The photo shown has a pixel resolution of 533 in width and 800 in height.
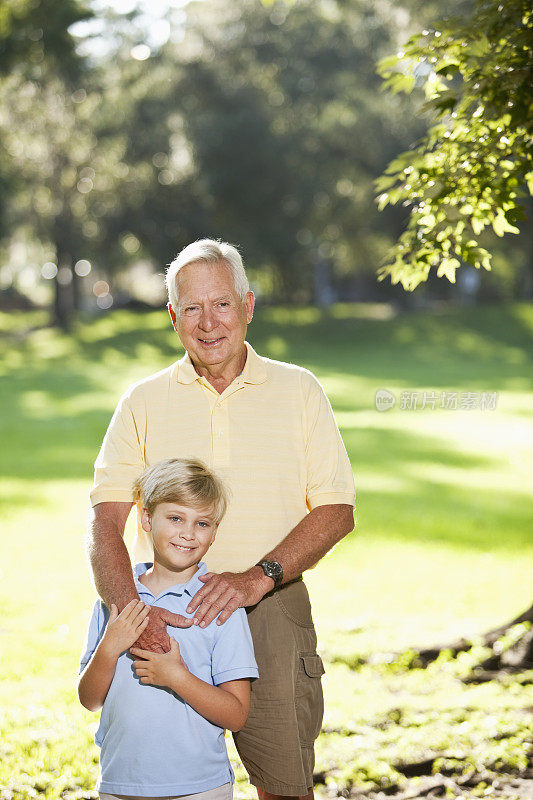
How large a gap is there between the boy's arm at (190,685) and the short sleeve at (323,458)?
664mm

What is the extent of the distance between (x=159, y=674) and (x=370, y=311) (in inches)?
1762

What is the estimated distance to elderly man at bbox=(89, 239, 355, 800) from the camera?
10.2ft

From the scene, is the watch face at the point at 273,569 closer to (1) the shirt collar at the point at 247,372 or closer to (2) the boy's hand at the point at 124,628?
(2) the boy's hand at the point at 124,628

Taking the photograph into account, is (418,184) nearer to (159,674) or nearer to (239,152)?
(159,674)

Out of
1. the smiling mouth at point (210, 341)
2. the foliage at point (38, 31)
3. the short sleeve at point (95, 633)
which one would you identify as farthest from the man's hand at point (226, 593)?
the foliage at point (38, 31)

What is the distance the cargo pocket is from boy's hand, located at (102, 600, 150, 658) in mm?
686

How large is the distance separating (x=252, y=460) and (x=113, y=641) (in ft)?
2.40

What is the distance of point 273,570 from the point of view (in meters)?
2.92

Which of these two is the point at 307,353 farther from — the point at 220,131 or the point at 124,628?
Answer: the point at 124,628

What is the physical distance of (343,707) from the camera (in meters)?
5.68

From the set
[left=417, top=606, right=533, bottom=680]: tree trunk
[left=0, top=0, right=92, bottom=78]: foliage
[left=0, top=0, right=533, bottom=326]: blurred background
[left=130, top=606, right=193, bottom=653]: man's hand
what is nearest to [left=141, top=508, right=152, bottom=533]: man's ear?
[left=130, top=606, right=193, bottom=653]: man's hand

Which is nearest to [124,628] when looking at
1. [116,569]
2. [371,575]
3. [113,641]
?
[113,641]

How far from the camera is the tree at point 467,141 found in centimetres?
432

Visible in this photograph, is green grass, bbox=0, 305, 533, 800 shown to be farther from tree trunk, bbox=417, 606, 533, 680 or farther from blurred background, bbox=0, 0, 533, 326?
blurred background, bbox=0, 0, 533, 326
